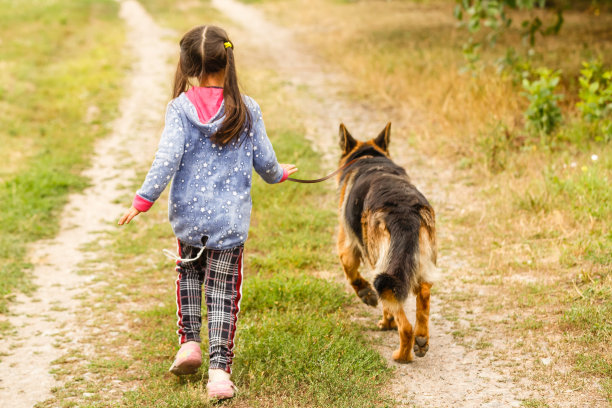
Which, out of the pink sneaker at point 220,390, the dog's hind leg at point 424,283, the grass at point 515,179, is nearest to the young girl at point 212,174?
the pink sneaker at point 220,390

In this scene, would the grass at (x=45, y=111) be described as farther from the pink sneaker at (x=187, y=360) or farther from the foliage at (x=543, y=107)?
the foliage at (x=543, y=107)

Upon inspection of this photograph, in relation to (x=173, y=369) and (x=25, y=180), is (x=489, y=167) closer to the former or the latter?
(x=173, y=369)

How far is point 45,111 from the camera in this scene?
40.2ft

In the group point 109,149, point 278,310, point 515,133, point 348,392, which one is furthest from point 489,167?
point 109,149

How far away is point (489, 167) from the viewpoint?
316 inches

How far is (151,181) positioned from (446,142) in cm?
651

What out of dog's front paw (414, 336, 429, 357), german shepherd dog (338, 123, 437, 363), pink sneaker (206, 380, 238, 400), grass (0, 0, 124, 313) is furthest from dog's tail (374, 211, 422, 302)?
grass (0, 0, 124, 313)

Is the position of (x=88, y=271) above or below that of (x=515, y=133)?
below

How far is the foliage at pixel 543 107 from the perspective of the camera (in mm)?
8359

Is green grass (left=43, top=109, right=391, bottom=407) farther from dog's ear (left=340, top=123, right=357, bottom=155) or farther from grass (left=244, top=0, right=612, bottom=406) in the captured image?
dog's ear (left=340, top=123, right=357, bottom=155)

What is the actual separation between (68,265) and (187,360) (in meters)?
3.19

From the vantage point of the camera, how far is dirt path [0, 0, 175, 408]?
4.34 metres

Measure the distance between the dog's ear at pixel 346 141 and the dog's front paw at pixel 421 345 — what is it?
1.90 metres

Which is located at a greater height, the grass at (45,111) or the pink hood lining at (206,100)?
the pink hood lining at (206,100)
